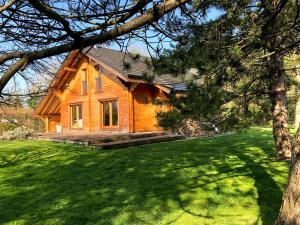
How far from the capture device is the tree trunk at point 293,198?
3.27 metres

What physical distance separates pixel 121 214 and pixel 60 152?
7.80 m

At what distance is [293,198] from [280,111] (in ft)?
18.2

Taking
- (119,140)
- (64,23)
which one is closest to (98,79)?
(119,140)

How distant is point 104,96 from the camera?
19406 millimetres

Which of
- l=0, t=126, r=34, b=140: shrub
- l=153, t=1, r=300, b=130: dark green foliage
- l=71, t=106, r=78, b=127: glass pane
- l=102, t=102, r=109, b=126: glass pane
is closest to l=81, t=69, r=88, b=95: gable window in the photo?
l=71, t=106, r=78, b=127: glass pane

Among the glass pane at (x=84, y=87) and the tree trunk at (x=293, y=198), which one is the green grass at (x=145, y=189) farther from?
the glass pane at (x=84, y=87)

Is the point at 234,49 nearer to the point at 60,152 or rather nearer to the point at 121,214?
the point at 121,214

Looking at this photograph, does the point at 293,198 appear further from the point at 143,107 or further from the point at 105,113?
the point at 105,113

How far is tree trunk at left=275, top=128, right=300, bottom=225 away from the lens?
3268 mm

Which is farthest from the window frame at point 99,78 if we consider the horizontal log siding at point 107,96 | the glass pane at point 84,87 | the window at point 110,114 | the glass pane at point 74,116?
the glass pane at point 74,116

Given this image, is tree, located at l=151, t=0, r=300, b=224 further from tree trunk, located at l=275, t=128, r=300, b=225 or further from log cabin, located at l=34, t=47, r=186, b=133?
log cabin, located at l=34, t=47, r=186, b=133

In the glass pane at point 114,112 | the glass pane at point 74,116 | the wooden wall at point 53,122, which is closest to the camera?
the glass pane at point 114,112

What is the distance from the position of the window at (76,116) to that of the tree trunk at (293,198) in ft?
63.2

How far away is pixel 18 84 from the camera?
6629 mm
